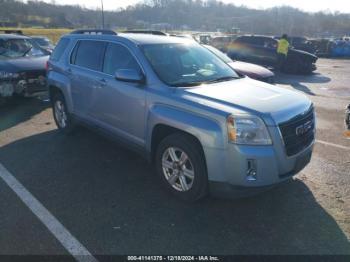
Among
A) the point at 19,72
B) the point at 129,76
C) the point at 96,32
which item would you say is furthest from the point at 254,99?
the point at 19,72

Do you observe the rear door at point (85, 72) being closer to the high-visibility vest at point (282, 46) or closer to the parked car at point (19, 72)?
the parked car at point (19, 72)

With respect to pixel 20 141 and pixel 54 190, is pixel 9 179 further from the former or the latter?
pixel 20 141

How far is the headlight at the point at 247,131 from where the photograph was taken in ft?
10.7

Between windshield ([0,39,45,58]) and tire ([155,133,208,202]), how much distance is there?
700cm

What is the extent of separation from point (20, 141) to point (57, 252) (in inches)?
139

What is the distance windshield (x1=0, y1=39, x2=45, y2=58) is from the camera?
9211mm

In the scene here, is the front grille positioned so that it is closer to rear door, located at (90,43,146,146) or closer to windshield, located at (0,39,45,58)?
rear door, located at (90,43,146,146)

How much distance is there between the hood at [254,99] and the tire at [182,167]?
51 cm

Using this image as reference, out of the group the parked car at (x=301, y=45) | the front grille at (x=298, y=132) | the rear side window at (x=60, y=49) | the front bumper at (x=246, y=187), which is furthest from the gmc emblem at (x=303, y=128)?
the parked car at (x=301, y=45)

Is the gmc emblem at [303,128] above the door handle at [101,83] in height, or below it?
below

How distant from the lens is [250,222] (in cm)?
351

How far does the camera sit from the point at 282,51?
52.2 feet

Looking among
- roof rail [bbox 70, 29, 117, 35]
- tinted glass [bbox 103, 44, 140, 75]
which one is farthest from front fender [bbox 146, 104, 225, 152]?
roof rail [bbox 70, 29, 117, 35]

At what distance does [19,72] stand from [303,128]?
6888 millimetres
